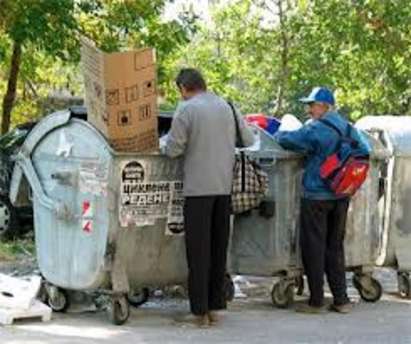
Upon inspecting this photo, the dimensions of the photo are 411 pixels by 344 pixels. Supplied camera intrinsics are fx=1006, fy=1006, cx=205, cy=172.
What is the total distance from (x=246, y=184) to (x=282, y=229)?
608 millimetres

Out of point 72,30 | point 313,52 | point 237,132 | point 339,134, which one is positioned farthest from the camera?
point 313,52

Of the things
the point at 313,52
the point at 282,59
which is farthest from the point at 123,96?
the point at 282,59

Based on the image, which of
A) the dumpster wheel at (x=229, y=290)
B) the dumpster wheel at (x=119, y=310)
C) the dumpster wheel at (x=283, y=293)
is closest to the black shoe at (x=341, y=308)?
the dumpster wheel at (x=283, y=293)

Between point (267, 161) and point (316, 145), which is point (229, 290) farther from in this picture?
point (316, 145)

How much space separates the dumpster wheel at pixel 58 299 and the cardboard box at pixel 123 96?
4.34 feet

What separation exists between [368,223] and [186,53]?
597 inches

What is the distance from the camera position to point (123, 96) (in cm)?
717

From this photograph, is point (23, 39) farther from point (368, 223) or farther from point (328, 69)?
point (328, 69)

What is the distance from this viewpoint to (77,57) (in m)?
14.3

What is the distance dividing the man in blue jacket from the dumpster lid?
0.75 meters

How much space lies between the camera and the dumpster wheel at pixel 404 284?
885 cm

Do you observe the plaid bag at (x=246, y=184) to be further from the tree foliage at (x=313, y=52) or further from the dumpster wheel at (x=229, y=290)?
the tree foliage at (x=313, y=52)

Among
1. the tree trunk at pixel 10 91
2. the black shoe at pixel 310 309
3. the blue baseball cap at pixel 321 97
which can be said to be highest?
the tree trunk at pixel 10 91

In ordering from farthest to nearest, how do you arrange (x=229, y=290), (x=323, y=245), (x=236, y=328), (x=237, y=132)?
1. (x=229, y=290)
2. (x=323, y=245)
3. (x=237, y=132)
4. (x=236, y=328)
